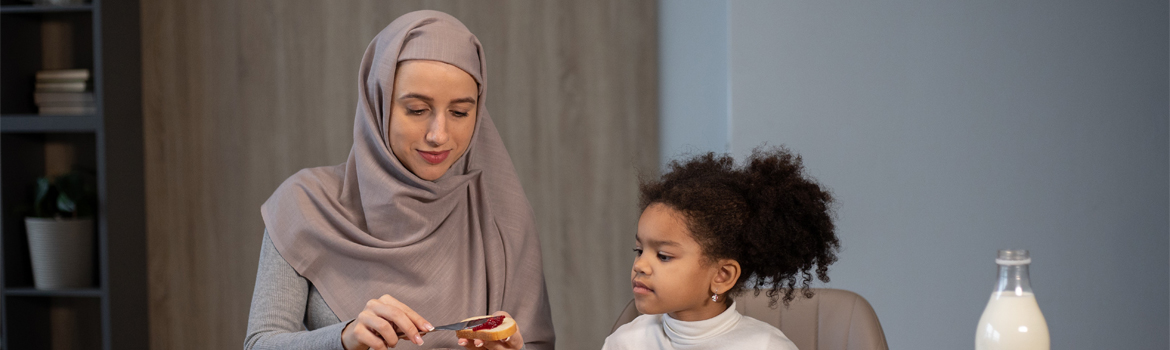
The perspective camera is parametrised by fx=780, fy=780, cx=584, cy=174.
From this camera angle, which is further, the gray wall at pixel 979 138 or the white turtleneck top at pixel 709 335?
the gray wall at pixel 979 138

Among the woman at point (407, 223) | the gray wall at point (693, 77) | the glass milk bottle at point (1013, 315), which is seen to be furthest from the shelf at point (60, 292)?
the glass milk bottle at point (1013, 315)

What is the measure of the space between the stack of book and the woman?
1.54m

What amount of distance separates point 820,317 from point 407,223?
2.78 feet

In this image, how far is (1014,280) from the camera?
1065 millimetres

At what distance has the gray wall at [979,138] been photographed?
1.99 metres

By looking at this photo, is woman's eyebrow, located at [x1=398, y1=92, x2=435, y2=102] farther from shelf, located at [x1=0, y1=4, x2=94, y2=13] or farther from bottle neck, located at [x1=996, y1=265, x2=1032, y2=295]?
shelf, located at [x1=0, y1=4, x2=94, y2=13]

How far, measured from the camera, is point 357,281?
1.58 metres

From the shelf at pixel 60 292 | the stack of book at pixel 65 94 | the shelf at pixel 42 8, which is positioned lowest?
the shelf at pixel 60 292

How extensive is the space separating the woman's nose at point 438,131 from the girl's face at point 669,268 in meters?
0.42

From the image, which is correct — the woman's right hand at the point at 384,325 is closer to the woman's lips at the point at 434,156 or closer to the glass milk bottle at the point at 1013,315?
the woman's lips at the point at 434,156

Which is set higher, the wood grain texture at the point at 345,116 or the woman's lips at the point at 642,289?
the wood grain texture at the point at 345,116

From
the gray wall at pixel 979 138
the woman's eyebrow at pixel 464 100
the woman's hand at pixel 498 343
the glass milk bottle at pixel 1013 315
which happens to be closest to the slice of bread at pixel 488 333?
the woman's hand at pixel 498 343

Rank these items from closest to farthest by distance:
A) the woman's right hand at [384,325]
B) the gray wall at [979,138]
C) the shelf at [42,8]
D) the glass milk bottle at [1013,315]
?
the glass milk bottle at [1013,315] → the woman's right hand at [384,325] → the gray wall at [979,138] → the shelf at [42,8]

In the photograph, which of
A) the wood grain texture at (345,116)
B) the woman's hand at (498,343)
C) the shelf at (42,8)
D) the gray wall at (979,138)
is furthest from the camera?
the wood grain texture at (345,116)
